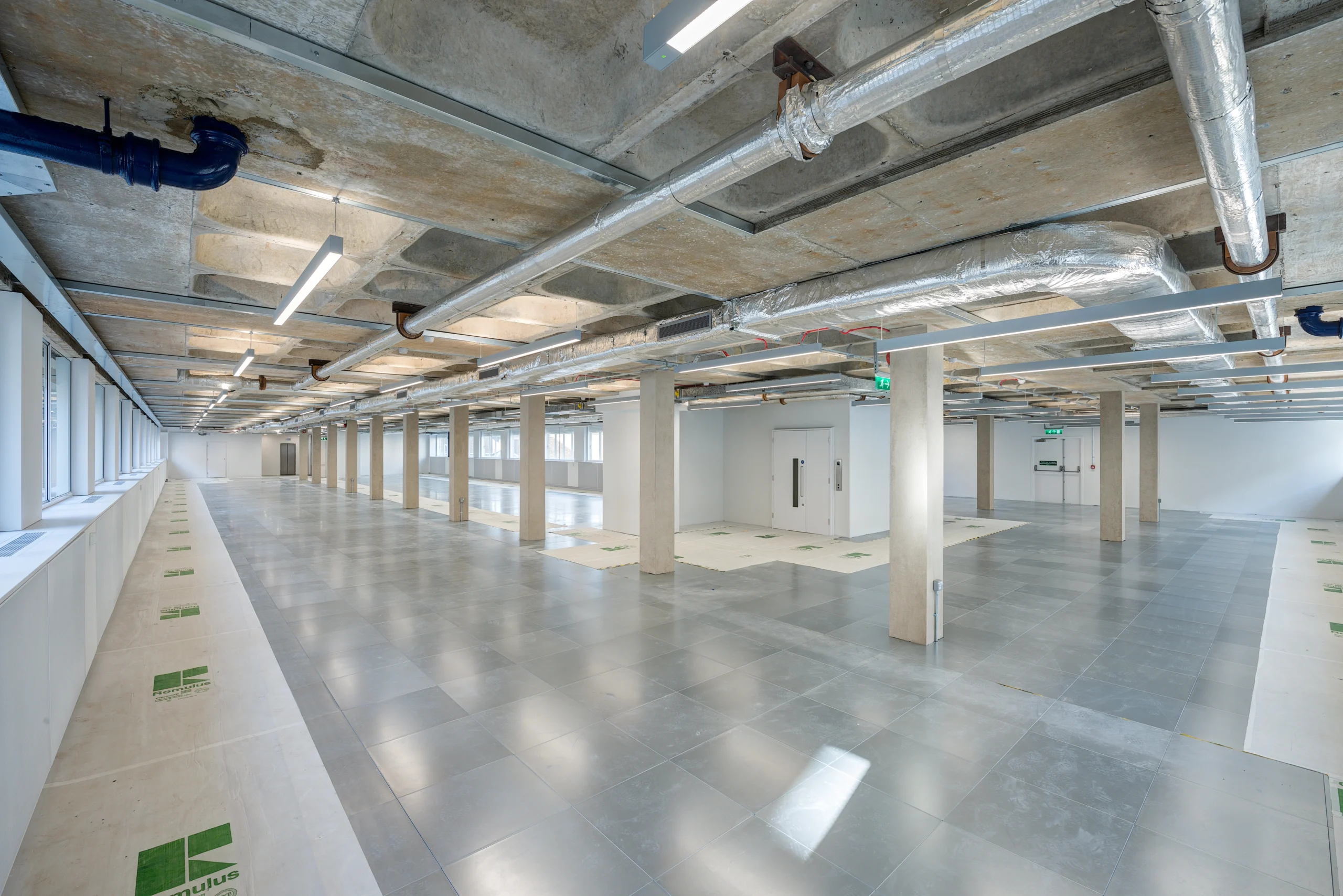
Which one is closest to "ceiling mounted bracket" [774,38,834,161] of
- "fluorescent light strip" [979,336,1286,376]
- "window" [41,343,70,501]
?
"fluorescent light strip" [979,336,1286,376]

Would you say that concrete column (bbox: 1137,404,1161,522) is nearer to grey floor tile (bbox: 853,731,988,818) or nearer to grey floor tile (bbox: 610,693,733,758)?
grey floor tile (bbox: 853,731,988,818)

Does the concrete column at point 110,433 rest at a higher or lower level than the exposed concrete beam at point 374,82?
lower

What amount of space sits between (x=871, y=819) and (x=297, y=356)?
9.37 m

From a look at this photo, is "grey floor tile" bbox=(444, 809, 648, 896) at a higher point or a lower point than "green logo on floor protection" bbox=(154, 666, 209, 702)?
lower

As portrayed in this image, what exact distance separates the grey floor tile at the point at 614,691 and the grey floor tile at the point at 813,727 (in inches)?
34.0

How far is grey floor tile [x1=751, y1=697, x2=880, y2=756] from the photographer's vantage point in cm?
374

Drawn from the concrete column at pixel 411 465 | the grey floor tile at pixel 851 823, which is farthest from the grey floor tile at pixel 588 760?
the concrete column at pixel 411 465

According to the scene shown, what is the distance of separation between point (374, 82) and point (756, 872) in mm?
3485

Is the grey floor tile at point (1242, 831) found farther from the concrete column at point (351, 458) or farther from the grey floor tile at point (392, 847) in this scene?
the concrete column at point (351, 458)

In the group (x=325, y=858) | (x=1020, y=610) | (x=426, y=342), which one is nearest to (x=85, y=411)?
(x=426, y=342)

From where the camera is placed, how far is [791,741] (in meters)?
3.77

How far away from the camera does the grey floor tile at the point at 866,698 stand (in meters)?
4.19

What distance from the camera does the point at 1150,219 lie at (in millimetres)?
3512

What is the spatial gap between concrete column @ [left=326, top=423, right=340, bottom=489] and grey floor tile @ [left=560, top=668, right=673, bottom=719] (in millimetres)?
23078
